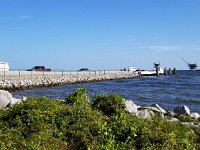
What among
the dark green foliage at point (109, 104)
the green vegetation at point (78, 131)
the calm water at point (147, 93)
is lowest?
the calm water at point (147, 93)

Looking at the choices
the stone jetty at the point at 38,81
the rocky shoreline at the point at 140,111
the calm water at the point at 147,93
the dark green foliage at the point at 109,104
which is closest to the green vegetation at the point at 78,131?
the dark green foliage at the point at 109,104

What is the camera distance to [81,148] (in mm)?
9922

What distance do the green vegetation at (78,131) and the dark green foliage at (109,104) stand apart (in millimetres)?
1464

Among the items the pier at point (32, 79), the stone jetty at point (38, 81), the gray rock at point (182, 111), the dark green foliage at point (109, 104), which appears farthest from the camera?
the pier at point (32, 79)

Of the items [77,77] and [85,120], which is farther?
[77,77]

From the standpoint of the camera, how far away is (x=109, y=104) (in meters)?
13.7

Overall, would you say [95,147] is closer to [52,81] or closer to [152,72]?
[52,81]

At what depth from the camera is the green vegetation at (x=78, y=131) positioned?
9.80 m

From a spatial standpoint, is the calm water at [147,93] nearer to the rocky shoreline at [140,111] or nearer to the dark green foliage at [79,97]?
the rocky shoreline at [140,111]

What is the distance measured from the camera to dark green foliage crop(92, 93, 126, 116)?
13.6m

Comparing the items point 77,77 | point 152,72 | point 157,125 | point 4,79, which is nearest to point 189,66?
point 152,72

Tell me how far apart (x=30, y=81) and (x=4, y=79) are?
17.4 ft

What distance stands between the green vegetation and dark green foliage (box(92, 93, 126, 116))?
4.80ft

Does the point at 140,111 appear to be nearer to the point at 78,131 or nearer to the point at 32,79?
the point at 78,131
